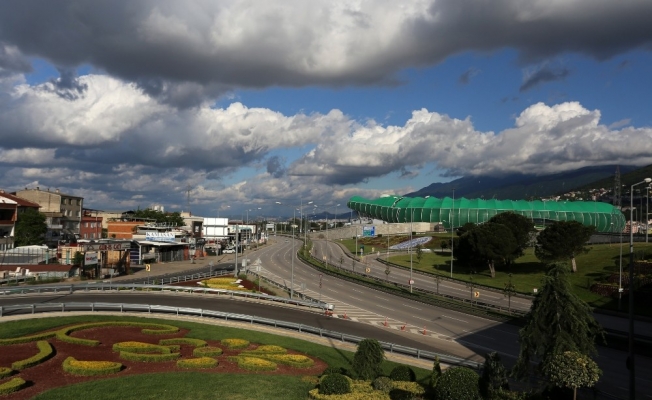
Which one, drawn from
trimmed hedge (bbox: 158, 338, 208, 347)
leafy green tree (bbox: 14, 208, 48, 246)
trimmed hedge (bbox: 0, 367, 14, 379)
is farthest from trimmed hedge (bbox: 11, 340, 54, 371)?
leafy green tree (bbox: 14, 208, 48, 246)

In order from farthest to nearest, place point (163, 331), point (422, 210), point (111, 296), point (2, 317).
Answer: point (422, 210) → point (111, 296) → point (2, 317) → point (163, 331)

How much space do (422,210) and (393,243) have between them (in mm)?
41639

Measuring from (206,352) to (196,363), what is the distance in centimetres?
199

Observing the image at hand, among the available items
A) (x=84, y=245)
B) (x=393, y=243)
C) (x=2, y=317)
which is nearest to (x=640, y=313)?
(x=2, y=317)

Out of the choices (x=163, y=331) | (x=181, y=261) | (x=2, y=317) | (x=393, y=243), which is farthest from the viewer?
(x=393, y=243)

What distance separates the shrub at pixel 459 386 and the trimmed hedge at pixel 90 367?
587 inches

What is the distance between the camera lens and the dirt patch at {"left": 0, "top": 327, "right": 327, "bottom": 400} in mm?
21953

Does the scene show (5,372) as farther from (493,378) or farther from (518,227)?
(518,227)

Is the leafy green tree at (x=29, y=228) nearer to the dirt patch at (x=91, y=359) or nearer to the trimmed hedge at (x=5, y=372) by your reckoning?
the dirt patch at (x=91, y=359)

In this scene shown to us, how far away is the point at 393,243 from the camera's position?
476ft

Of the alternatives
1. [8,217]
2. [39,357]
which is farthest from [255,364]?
[8,217]

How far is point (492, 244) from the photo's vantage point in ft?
262

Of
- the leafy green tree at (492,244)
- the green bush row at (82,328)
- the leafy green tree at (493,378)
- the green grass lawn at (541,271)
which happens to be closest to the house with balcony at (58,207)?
the green grass lawn at (541,271)

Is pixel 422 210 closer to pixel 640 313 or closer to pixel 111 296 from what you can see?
pixel 640 313
